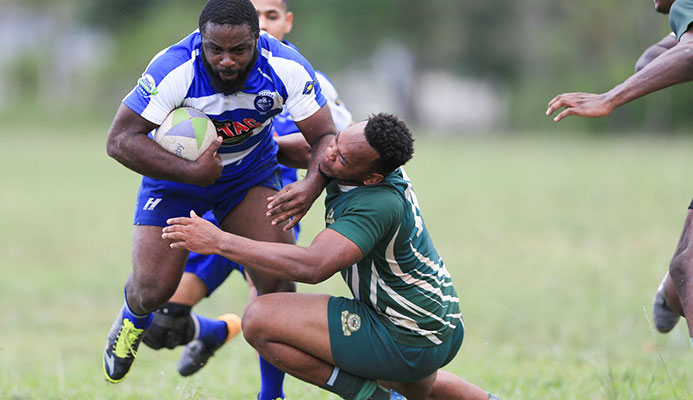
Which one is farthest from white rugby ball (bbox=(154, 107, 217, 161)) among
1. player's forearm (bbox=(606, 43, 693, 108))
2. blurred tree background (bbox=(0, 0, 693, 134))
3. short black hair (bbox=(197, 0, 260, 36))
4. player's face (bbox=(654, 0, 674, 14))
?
blurred tree background (bbox=(0, 0, 693, 134))

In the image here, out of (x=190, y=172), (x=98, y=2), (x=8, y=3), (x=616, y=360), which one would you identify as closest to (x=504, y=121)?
(x=98, y=2)

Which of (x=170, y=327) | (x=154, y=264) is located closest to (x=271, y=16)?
(x=154, y=264)

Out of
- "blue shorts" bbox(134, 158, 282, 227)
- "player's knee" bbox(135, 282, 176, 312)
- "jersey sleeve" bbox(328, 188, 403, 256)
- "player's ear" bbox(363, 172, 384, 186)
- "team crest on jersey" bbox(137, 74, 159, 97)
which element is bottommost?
"player's knee" bbox(135, 282, 176, 312)

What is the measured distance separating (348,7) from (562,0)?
1163 cm

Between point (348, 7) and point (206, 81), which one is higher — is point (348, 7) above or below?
below

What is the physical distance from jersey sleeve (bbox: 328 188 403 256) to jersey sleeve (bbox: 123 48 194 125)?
1.21 metres

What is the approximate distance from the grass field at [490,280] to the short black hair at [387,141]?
6.12ft

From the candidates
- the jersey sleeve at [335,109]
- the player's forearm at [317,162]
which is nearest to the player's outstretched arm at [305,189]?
the player's forearm at [317,162]

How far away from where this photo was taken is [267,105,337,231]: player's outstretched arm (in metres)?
4.87

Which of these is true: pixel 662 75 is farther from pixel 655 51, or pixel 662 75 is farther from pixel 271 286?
pixel 271 286

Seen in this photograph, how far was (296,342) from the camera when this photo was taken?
15.4 feet

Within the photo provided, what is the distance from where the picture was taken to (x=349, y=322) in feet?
15.5

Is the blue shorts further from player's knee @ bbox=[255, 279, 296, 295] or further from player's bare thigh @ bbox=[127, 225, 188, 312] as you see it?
player's knee @ bbox=[255, 279, 296, 295]

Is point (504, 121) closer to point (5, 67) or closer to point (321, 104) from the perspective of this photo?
point (5, 67)
